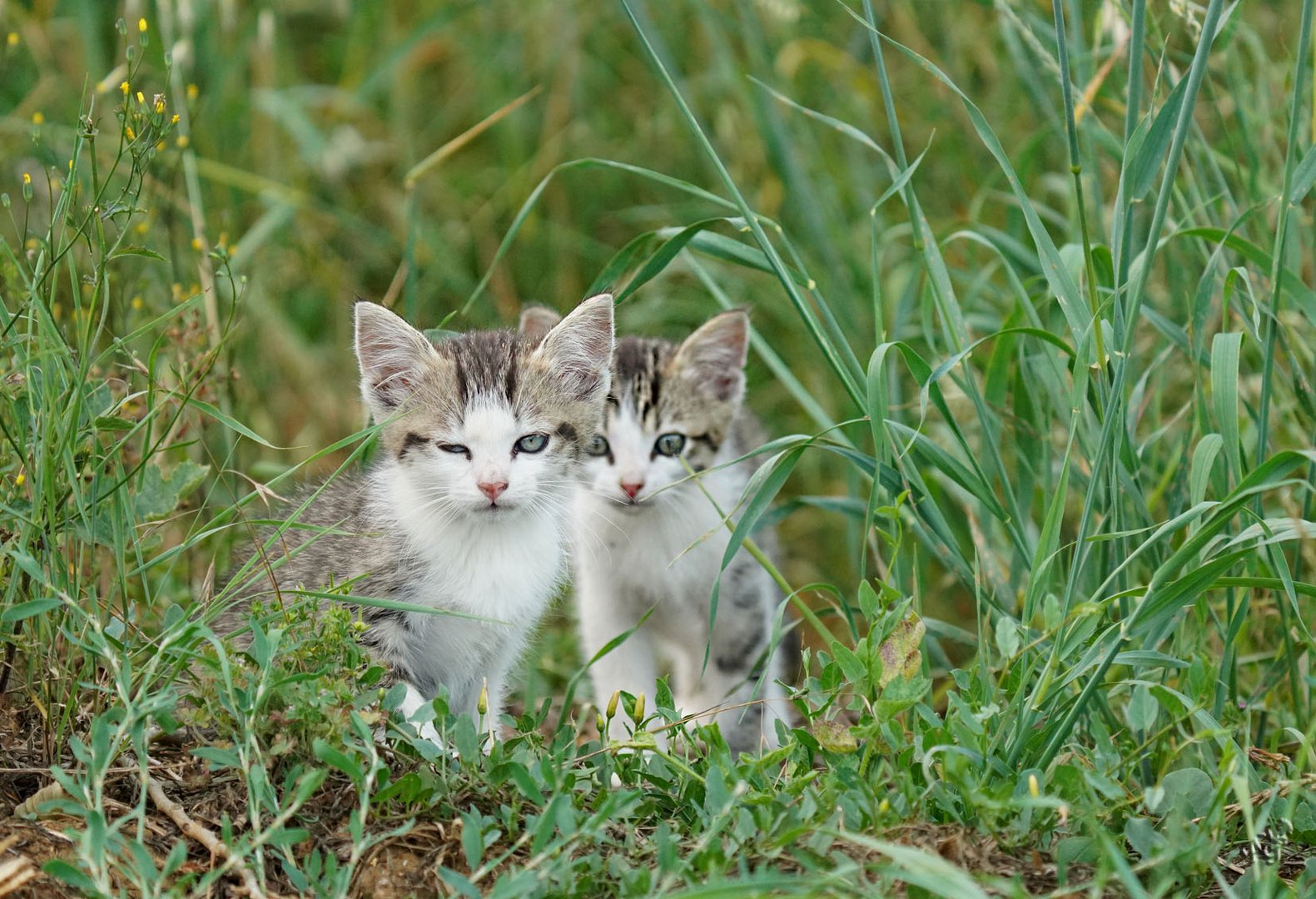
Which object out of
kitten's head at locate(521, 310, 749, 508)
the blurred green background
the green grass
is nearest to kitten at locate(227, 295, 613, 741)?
the green grass

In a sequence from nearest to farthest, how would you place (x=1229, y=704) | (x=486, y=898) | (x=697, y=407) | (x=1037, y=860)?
(x=486, y=898) < (x=1037, y=860) < (x=1229, y=704) < (x=697, y=407)

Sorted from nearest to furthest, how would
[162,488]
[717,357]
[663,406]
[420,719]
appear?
1. [420,719]
2. [162,488]
3. [663,406]
4. [717,357]

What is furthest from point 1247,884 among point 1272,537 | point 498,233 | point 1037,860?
point 498,233

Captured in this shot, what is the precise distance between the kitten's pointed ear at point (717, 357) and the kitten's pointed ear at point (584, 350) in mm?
581

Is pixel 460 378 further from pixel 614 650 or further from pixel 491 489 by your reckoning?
pixel 614 650

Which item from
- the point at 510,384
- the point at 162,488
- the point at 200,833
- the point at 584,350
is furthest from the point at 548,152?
the point at 200,833

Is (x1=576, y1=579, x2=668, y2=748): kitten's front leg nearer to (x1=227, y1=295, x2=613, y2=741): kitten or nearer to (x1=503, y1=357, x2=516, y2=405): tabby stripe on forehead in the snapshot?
(x1=227, y1=295, x2=613, y2=741): kitten

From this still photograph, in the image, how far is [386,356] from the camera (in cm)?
320

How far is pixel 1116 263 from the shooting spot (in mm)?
2631

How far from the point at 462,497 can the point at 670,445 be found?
99cm

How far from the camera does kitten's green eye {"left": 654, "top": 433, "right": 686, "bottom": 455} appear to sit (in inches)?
154

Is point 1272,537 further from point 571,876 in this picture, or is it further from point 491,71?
point 491,71

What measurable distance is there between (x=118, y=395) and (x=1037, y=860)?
2.19 m

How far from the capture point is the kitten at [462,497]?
10.1 feet
